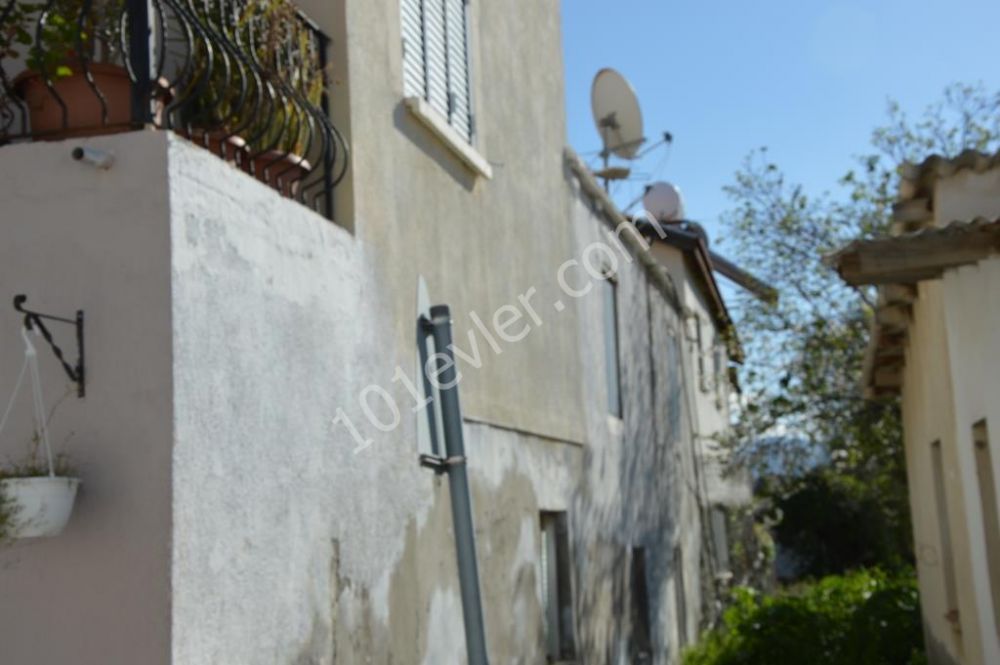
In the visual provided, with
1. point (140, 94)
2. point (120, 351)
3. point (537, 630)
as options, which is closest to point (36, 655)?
point (120, 351)

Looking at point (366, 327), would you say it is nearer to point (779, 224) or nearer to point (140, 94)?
point (140, 94)

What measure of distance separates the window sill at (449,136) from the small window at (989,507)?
3.54 m

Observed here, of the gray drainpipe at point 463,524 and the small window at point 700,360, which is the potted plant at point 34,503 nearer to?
the gray drainpipe at point 463,524

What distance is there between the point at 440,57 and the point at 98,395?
439 cm

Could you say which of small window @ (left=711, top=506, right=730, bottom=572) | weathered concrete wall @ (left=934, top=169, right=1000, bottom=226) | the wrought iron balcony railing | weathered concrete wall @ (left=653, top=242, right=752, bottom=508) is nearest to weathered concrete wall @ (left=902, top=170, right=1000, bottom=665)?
weathered concrete wall @ (left=934, top=169, right=1000, bottom=226)

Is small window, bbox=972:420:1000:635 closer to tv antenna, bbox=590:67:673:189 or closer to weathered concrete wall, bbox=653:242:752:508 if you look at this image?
tv antenna, bbox=590:67:673:189

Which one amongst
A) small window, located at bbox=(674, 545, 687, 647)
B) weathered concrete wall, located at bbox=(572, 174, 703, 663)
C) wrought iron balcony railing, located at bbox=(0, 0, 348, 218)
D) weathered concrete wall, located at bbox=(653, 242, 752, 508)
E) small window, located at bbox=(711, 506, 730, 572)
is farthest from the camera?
A: small window, located at bbox=(711, 506, 730, 572)

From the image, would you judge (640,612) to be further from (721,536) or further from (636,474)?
(721,536)

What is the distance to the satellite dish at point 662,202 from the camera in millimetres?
19812

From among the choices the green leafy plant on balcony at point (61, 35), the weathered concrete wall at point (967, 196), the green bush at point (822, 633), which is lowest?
the green bush at point (822, 633)

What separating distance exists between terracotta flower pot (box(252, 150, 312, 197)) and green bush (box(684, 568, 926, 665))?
9884 millimetres

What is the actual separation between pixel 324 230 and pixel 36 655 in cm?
242

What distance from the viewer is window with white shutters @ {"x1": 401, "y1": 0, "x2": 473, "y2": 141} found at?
7906mm

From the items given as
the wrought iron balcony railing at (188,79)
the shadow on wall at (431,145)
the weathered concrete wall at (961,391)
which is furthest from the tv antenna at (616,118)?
the wrought iron balcony railing at (188,79)
